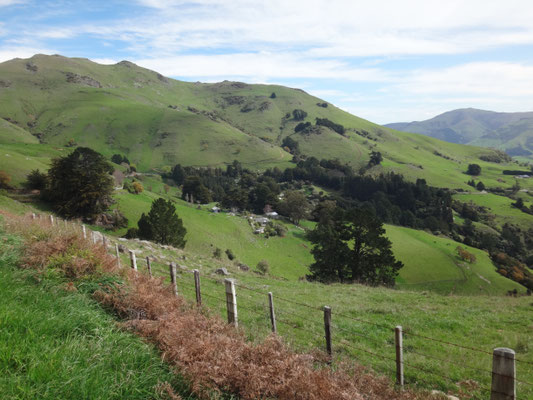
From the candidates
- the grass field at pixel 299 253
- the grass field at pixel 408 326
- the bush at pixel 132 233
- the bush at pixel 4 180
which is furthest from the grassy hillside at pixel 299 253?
the grass field at pixel 408 326

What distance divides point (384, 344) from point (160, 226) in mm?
47026

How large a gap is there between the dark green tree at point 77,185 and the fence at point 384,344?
136 ft

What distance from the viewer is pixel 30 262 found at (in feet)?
29.3

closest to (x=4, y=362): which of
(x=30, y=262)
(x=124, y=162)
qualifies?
(x=30, y=262)

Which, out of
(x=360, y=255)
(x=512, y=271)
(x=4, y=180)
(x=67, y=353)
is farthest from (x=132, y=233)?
(x=512, y=271)

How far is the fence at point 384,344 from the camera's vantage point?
208 inches

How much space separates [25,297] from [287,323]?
917 cm

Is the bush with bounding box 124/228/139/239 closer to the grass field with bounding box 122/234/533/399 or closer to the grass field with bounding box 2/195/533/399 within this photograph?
the grass field with bounding box 2/195/533/399

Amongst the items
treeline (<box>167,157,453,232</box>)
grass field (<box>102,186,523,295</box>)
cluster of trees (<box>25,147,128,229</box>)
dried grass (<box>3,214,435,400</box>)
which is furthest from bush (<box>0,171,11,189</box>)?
treeline (<box>167,157,453,232</box>)

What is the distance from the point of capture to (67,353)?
16.9 feet

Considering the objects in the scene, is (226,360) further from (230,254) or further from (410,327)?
(230,254)

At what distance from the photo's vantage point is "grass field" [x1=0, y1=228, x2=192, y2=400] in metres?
4.47

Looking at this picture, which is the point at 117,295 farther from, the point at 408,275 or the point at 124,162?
the point at 124,162

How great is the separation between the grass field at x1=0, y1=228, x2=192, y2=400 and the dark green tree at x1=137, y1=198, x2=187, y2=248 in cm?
4671
